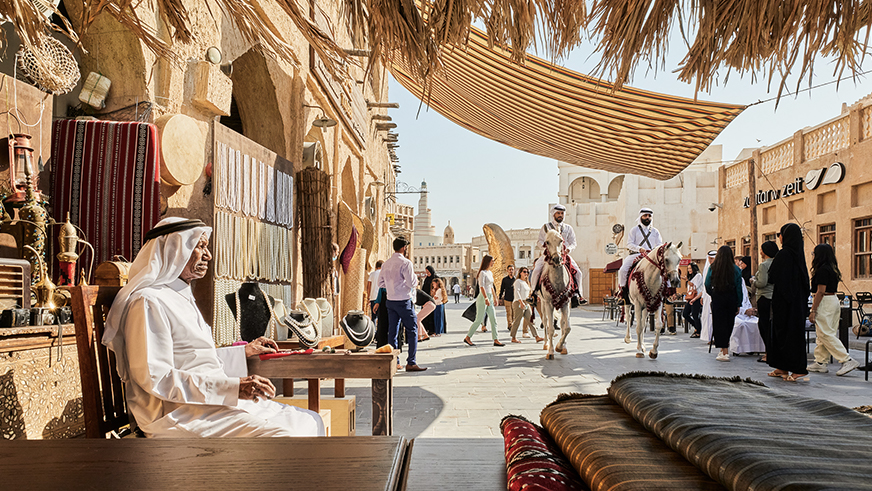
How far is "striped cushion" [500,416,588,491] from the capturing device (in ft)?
4.07

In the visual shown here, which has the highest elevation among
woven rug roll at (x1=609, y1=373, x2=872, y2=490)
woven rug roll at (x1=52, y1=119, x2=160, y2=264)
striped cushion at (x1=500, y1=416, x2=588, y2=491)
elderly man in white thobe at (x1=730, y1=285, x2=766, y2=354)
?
woven rug roll at (x1=52, y1=119, x2=160, y2=264)

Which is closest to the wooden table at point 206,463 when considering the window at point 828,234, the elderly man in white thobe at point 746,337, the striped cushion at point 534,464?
the striped cushion at point 534,464

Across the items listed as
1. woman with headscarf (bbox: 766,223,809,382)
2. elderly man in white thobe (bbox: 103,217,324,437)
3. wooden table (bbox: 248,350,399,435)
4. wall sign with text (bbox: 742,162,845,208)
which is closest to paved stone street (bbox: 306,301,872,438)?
woman with headscarf (bbox: 766,223,809,382)

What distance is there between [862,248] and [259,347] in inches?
653

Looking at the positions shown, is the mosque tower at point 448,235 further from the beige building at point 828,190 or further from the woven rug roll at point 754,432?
the woven rug roll at point 754,432

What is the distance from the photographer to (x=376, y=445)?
145cm

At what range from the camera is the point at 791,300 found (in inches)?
270

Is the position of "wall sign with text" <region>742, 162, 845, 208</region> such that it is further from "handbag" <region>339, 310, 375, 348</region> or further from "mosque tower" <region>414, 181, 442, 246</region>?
"mosque tower" <region>414, 181, 442, 246</region>

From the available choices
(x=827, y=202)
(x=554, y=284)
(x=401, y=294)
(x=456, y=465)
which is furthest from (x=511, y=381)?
(x=827, y=202)

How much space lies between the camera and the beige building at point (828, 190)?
Result: 14672 millimetres

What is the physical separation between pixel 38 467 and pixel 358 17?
1.82 m

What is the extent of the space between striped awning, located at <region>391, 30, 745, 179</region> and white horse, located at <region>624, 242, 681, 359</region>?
126 centimetres

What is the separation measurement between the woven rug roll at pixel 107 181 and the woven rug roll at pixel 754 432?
4.00 metres

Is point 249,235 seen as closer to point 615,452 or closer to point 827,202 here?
point 615,452
